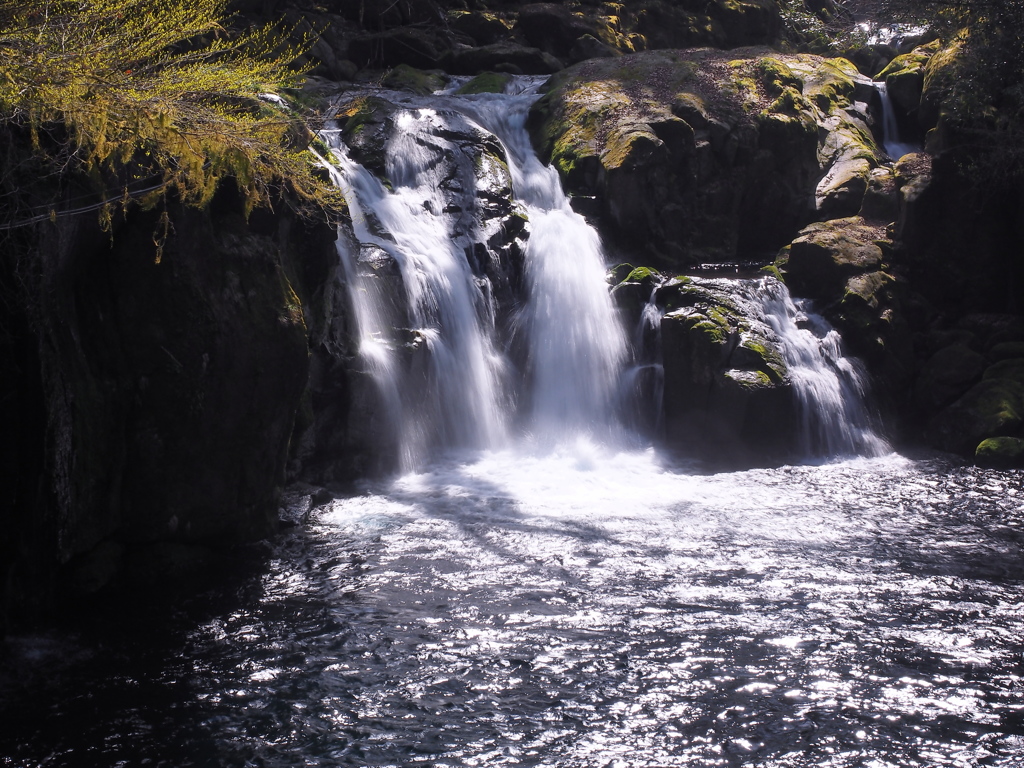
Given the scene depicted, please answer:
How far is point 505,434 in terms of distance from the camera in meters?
13.1

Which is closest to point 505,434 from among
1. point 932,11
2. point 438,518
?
point 438,518

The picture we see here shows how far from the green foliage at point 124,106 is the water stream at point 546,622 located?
354 cm

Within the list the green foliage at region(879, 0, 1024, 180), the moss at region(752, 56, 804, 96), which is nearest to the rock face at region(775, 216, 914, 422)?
the green foliage at region(879, 0, 1024, 180)

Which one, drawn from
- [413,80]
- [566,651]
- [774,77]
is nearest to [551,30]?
[413,80]

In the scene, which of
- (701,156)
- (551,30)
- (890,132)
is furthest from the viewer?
(551,30)

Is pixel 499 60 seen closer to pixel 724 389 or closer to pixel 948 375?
pixel 724 389

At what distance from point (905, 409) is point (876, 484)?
3577mm

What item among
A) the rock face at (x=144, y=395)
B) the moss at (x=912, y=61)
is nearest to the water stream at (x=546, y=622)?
the rock face at (x=144, y=395)

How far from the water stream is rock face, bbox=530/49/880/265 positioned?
5490 mm

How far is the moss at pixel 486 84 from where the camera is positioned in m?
20.2

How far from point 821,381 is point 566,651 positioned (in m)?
8.72

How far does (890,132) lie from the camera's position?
21188 mm

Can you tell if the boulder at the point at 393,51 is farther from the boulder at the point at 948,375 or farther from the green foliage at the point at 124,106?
the green foliage at the point at 124,106

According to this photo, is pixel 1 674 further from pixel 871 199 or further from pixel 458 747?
pixel 871 199
